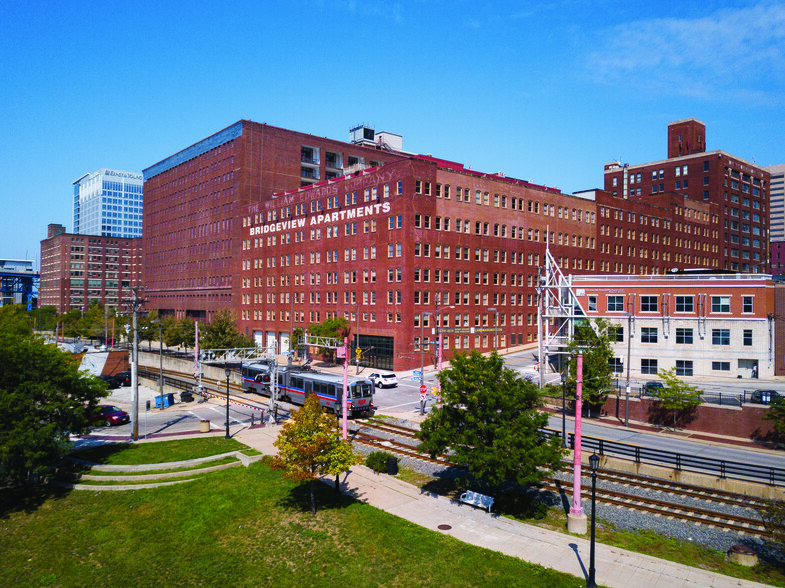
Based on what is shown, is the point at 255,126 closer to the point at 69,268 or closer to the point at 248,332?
the point at 248,332

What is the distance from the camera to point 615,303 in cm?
6166

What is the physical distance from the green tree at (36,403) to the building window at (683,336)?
5343 cm

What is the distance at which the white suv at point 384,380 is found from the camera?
60938 millimetres

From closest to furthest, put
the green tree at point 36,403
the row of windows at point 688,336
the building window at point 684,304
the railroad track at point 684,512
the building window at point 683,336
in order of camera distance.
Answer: the railroad track at point 684,512, the green tree at point 36,403, the row of windows at point 688,336, the building window at point 683,336, the building window at point 684,304

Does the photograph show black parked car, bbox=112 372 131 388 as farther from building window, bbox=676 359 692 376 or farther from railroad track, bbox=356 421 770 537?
building window, bbox=676 359 692 376

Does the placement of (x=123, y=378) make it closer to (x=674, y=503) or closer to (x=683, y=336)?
(x=674, y=503)

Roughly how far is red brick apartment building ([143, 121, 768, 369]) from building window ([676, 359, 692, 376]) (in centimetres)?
2515

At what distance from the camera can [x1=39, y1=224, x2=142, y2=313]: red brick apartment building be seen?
17938cm

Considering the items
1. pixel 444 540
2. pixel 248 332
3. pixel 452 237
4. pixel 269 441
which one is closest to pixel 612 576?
pixel 444 540

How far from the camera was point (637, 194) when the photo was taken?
446ft

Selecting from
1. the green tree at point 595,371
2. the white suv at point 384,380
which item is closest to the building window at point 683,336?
the green tree at point 595,371

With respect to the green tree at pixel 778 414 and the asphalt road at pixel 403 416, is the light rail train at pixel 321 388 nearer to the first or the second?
the asphalt road at pixel 403 416

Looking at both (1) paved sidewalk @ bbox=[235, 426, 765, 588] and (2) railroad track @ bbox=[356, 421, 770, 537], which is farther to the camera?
(2) railroad track @ bbox=[356, 421, 770, 537]

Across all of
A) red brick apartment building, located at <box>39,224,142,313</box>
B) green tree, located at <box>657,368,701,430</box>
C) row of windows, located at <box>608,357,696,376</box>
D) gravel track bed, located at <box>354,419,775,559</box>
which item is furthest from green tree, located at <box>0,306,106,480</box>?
red brick apartment building, located at <box>39,224,142,313</box>
